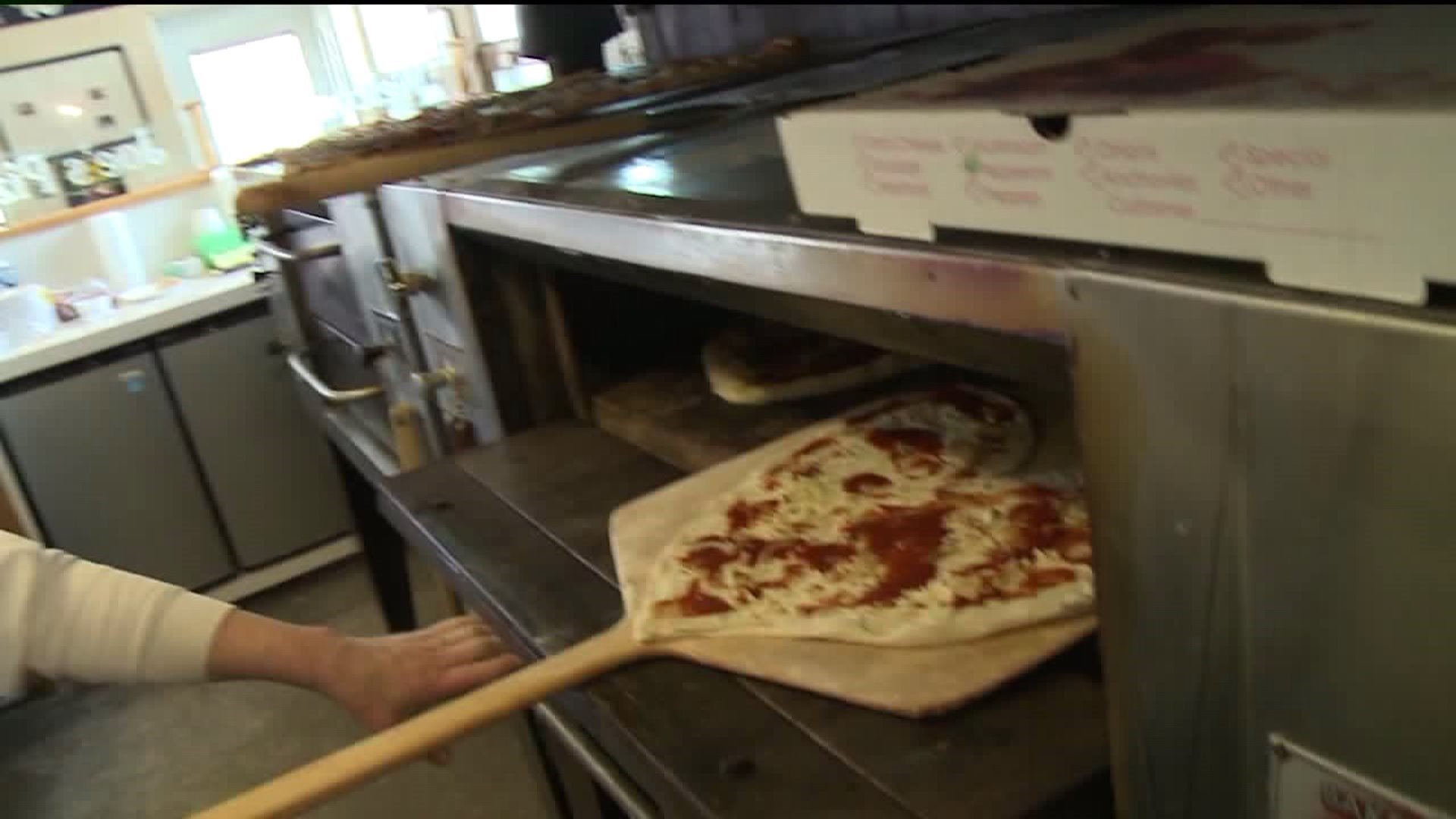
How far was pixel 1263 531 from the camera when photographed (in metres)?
0.40

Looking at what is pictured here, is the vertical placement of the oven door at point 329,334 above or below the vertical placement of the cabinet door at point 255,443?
above

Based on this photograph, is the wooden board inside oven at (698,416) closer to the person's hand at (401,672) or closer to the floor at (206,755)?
the person's hand at (401,672)

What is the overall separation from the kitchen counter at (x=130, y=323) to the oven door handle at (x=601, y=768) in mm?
2237

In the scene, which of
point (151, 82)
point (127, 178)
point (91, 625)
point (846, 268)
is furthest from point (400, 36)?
point (846, 268)

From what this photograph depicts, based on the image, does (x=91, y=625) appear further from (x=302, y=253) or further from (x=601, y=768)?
(x=302, y=253)

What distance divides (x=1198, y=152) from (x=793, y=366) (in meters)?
0.79

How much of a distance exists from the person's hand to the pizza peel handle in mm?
150

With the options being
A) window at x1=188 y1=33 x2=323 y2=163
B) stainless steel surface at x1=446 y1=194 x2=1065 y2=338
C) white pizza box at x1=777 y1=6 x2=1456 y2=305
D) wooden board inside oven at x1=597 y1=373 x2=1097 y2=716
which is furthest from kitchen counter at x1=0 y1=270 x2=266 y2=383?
white pizza box at x1=777 y1=6 x2=1456 y2=305

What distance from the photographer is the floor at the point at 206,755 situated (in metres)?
2.05

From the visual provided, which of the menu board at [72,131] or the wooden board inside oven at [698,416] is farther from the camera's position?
the menu board at [72,131]

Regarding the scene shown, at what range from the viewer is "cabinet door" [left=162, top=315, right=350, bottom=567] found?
9.07ft

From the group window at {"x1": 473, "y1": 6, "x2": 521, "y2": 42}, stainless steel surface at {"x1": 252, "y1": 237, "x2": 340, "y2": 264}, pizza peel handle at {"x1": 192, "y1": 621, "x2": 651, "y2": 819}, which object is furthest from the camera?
window at {"x1": 473, "y1": 6, "x2": 521, "y2": 42}

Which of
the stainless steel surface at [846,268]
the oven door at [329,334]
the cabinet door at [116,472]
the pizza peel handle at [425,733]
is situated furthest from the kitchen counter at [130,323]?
the pizza peel handle at [425,733]

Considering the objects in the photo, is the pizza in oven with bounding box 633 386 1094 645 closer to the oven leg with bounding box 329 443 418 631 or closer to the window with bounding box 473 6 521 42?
the oven leg with bounding box 329 443 418 631
